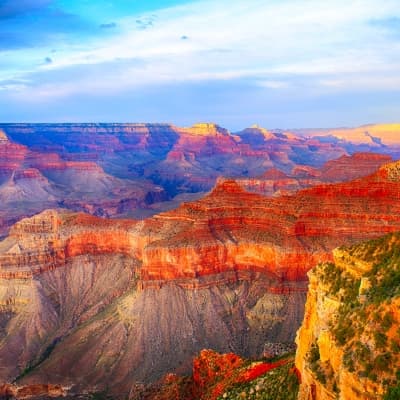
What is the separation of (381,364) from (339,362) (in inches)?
75.0

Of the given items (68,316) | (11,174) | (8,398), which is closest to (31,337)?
(68,316)

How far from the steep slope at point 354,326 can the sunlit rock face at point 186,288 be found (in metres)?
32.8

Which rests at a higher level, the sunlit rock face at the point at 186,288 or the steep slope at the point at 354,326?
the steep slope at the point at 354,326

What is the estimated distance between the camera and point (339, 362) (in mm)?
19797

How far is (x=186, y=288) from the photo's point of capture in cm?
6769

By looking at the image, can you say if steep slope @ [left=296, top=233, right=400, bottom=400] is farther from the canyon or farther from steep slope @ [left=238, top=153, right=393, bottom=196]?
steep slope @ [left=238, top=153, right=393, bottom=196]

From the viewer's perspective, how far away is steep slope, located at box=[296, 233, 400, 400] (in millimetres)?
18297

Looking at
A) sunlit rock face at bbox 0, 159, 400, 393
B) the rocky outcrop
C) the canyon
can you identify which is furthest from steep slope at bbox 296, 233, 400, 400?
the rocky outcrop

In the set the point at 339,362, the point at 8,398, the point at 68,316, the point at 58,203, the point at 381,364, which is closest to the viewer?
the point at 381,364

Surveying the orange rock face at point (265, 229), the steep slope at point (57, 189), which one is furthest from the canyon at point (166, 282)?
the steep slope at point (57, 189)

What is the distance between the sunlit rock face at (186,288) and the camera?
60562 mm

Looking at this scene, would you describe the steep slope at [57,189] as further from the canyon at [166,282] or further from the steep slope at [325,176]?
the canyon at [166,282]

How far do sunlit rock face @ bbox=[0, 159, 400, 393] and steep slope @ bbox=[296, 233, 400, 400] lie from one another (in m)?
32.8

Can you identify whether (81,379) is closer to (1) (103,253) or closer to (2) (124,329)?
(2) (124,329)
